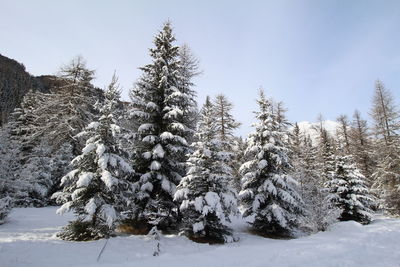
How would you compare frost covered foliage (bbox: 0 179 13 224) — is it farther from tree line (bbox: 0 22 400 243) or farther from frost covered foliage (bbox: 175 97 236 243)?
frost covered foliage (bbox: 175 97 236 243)

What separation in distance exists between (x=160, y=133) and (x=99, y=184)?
4.21 metres

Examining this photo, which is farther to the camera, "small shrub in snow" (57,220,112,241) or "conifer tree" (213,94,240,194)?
"conifer tree" (213,94,240,194)

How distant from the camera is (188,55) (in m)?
21.5

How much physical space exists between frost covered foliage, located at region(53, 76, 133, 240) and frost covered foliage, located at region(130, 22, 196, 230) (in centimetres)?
137

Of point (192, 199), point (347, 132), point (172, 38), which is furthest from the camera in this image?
point (347, 132)

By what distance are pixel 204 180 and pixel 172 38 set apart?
9042 millimetres

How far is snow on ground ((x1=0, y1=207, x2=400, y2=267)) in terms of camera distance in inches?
302

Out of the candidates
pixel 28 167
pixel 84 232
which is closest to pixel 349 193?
pixel 84 232

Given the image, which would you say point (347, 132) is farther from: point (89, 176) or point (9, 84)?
point (9, 84)

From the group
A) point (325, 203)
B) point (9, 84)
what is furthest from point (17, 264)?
point (9, 84)

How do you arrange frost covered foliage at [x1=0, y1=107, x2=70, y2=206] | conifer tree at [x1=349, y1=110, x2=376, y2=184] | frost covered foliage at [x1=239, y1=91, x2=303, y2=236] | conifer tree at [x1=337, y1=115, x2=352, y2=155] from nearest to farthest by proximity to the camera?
frost covered foliage at [x1=0, y1=107, x2=70, y2=206]
frost covered foliage at [x1=239, y1=91, x2=303, y2=236]
conifer tree at [x1=349, y1=110, x2=376, y2=184]
conifer tree at [x1=337, y1=115, x2=352, y2=155]

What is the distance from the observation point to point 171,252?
969 cm

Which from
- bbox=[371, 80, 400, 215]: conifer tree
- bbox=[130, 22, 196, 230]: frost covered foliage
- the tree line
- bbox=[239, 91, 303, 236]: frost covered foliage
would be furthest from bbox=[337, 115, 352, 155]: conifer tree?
bbox=[130, 22, 196, 230]: frost covered foliage

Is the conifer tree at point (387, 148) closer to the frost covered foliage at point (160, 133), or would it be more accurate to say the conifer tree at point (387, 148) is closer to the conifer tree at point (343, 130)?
the conifer tree at point (343, 130)
